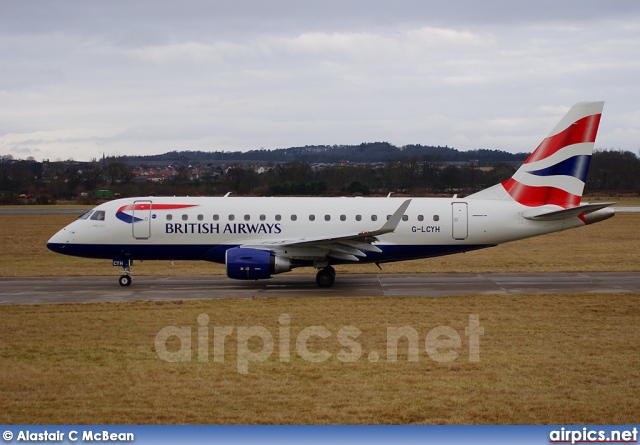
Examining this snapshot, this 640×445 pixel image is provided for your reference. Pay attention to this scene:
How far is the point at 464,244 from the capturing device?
87.8ft

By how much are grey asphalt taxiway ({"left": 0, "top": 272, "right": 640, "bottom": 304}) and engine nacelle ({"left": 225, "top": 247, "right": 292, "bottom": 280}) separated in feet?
2.11

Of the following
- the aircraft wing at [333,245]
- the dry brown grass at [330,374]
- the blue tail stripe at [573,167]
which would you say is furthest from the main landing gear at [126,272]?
the blue tail stripe at [573,167]

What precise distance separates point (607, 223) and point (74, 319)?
165 feet

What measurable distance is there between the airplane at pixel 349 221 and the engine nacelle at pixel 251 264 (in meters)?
1.04

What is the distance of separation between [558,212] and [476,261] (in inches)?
379

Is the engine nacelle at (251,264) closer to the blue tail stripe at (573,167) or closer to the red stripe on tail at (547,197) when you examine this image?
the red stripe on tail at (547,197)

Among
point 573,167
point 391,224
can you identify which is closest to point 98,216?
point 391,224

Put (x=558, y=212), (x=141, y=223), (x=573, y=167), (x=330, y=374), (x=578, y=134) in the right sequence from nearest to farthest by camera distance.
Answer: (x=330, y=374) < (x=558, y=212) < (x=141, y=223) < (x=578, y=134) < (x=573, y=167)

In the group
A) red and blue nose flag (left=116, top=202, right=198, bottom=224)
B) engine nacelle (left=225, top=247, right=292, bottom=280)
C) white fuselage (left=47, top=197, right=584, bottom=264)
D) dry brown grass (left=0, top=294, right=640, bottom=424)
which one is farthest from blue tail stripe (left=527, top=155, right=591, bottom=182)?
red and blue nose flag (left=116, top=202, right=198, bottom=224)

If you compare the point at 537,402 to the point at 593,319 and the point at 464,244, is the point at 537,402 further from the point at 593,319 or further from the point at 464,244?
the point at 464,244

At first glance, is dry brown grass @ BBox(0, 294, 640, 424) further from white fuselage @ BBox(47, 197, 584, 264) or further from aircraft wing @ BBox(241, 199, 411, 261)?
white fuselage @ BBox(47, 197, 584, 264)

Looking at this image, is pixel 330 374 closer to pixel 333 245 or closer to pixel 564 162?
pixel 333 245

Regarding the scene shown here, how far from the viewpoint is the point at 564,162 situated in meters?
26.7

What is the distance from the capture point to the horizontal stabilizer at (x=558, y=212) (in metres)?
25.1
